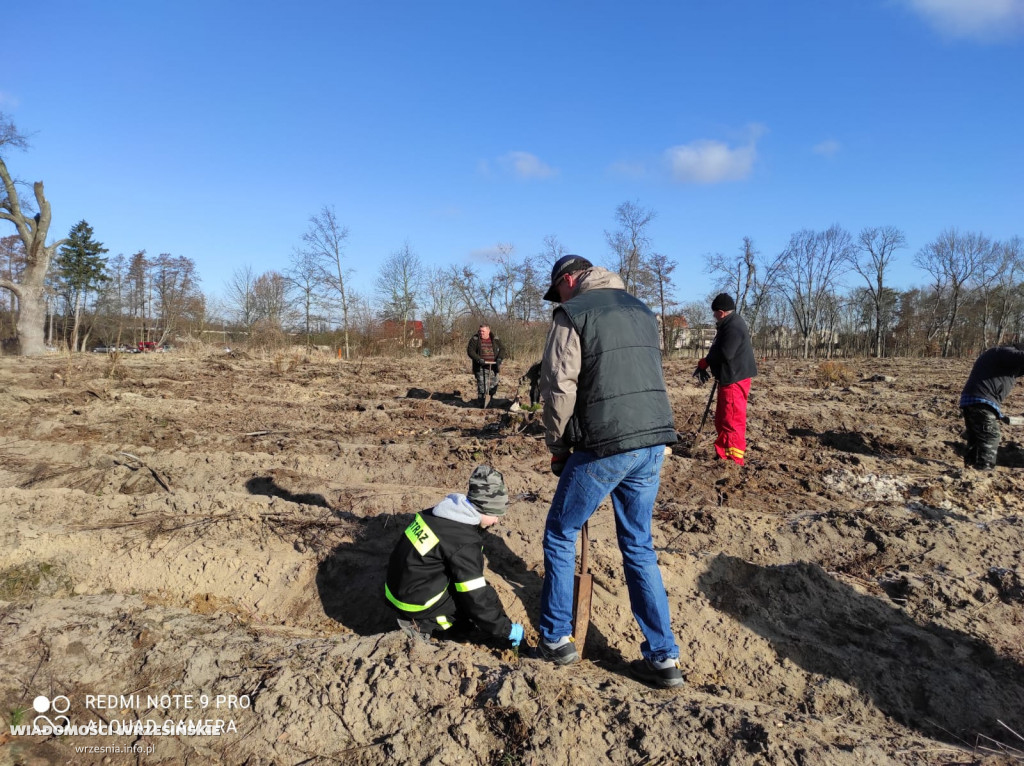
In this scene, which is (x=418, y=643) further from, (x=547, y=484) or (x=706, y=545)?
(x=547, y=484)

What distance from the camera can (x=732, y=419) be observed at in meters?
6.64

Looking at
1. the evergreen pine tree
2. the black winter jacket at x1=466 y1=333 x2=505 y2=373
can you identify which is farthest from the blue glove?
the evergreen pine tree

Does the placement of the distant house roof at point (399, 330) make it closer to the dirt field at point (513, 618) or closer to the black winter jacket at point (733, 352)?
the dirt field at point (513, 618)

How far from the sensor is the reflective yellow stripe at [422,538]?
3.16 metres

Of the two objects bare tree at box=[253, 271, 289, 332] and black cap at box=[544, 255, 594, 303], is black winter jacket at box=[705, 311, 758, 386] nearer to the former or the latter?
black cap at box=[544, 255, 594, 303]

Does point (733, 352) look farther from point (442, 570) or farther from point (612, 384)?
point (442, 570)

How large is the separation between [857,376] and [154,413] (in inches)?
766

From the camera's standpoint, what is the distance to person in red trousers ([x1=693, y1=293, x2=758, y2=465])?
642 centimetres

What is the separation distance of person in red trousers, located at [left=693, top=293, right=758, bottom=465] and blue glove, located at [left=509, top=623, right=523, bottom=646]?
13.1 ft

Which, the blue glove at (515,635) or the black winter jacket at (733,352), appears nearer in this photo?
the blue glove at (515,635)

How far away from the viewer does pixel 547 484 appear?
655 cm

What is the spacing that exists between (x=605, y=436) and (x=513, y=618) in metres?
1.55

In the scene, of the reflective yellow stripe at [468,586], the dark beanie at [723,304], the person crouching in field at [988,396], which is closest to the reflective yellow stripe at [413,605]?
the reflective yellow stripe at [468,586]

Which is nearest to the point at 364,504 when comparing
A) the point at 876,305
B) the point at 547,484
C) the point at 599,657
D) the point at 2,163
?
the point at 547,484
